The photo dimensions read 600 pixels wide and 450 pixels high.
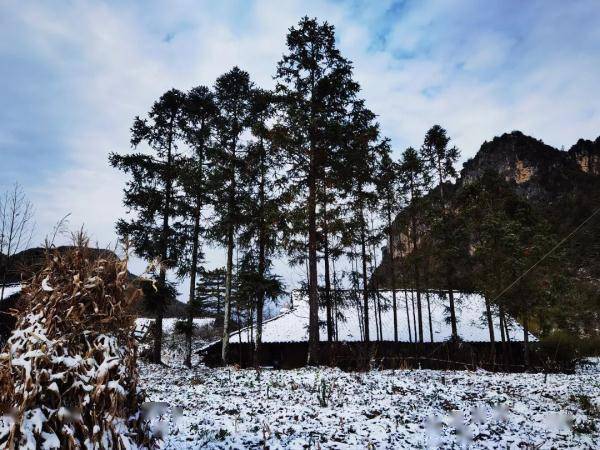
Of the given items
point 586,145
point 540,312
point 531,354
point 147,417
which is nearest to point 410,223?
point 540,312

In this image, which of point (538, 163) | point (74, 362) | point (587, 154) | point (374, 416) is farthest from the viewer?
point (587, 154)

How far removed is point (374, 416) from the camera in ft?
21.4

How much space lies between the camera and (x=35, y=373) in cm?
235

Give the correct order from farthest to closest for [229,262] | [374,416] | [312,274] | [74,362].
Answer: [229,262] → [312,274] → [374,416] → [74,362]

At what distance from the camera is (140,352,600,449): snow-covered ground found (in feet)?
17.3

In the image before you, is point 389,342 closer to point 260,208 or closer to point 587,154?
point 260,208

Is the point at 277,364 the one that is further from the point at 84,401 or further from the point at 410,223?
the point at 84,401

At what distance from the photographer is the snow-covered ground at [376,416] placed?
17.3 feet

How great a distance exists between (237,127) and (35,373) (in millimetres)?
17663

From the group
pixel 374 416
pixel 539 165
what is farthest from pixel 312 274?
pixel 539 165

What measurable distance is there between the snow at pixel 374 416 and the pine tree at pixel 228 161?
25.4ft

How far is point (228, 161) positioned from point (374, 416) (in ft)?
46.9

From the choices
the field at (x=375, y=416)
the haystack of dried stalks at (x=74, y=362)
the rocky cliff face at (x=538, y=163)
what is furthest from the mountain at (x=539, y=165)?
the haystack of dried stalks at (x=74, y=362)

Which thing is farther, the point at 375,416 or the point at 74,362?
the point at 375,416
